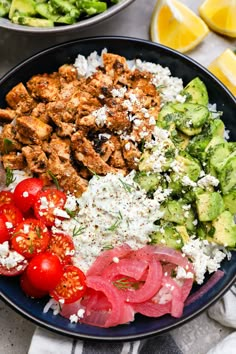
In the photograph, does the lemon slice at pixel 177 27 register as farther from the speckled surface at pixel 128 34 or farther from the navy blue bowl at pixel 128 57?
the navy blue bowl at pixel 128 57

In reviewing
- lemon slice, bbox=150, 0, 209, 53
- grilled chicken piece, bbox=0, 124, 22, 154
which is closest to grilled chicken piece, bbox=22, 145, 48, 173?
grilled chicken piece, bbox=0, 124, 22, 154

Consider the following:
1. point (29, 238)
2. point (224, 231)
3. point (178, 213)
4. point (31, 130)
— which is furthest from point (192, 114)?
point (29, 238)

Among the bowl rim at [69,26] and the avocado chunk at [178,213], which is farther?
the bowl rim at [69,26]

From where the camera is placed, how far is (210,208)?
11.4 feet

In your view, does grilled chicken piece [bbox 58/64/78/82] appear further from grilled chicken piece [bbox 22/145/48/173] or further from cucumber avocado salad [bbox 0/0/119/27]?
grilled chicken piece [bbox 22/145/48/173]

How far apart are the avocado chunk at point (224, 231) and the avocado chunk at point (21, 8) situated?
163cm

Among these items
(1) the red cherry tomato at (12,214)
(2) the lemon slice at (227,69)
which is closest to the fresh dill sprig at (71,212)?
(1) the red cherry tomato at (12,214)

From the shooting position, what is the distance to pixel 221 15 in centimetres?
420

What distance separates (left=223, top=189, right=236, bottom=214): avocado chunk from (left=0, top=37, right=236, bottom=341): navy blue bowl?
0.85 ft

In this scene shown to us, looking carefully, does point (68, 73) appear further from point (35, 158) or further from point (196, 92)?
point (196, 92)

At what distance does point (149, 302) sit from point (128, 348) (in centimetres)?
38

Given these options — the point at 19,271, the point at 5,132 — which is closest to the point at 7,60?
the point at 5,132

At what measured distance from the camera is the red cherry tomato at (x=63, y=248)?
138 inches

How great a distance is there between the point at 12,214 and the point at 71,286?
20.2 inches
